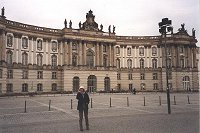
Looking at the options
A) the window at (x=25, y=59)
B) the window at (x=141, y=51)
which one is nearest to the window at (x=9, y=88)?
the window at (x=25, y=59)

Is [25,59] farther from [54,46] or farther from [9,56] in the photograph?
[54,46]

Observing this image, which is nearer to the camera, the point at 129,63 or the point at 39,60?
the point at 39,60

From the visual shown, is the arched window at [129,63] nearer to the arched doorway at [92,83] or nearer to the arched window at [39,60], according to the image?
the arched doorway at [92,83]

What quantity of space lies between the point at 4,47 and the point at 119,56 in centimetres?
3744

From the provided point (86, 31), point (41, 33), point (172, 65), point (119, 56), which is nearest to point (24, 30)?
point (41, 33)

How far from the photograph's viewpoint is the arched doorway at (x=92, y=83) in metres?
76.4

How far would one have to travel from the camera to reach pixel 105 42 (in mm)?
80062

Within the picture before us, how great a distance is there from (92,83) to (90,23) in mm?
18315

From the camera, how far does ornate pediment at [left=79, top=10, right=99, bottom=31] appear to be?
7888 centimetres

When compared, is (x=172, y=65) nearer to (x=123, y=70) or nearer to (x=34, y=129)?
(x=123, y=70)

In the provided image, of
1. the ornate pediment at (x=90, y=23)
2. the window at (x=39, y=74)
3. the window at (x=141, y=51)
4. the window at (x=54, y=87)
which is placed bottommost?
the window at (x=54, y=87)

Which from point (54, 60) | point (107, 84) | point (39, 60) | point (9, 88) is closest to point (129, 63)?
point (107, 84)

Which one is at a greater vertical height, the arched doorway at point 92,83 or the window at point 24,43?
the window at point 24,43

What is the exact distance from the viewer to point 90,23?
79.9 m
